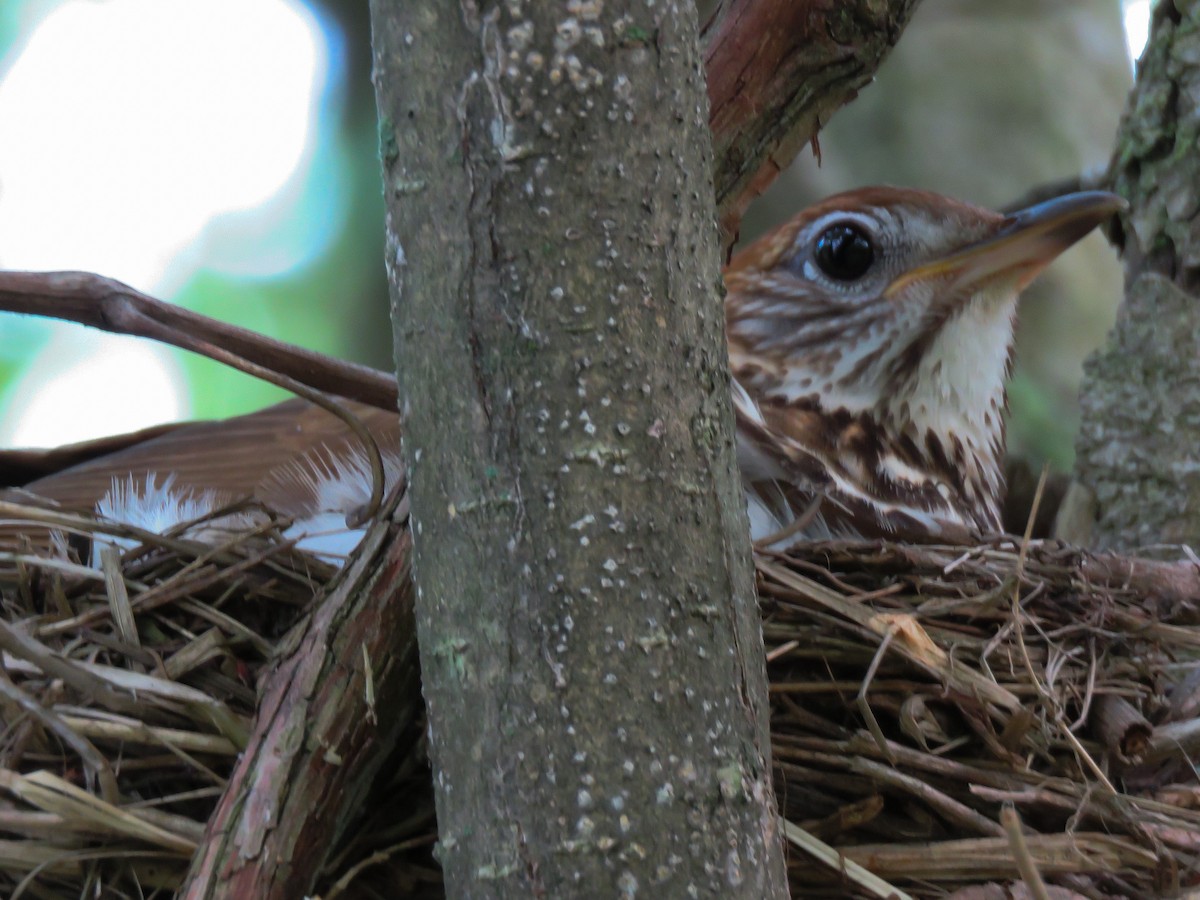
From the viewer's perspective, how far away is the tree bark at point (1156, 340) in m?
2.12

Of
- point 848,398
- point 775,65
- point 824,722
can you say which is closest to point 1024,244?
point 848,398

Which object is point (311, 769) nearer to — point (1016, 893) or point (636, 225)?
point (636, 225)

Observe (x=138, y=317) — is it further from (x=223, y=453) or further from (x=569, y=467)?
(x=223, y=453)

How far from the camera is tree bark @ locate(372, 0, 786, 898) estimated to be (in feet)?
2.90

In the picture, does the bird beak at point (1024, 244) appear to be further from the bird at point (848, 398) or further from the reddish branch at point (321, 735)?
the reddish branch at point (321, 735)

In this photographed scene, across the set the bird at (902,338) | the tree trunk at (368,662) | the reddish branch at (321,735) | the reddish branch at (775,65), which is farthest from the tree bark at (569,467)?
the bird at (902,338)

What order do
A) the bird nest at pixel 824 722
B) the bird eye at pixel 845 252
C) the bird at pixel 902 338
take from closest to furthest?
the bird nest at pixel 824 722
the bird at pixel 902 338
the bird eye at pixel 845 252

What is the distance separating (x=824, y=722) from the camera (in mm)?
1380

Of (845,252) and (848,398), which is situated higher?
(845,252)

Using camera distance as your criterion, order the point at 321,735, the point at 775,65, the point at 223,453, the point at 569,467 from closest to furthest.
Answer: the point at 569,467 < the point at 321,735 < the point at 775,65 < the point at 223,453

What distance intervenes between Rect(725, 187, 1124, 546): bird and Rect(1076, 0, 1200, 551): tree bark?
7.5 inches

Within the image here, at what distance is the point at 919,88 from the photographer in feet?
10.4

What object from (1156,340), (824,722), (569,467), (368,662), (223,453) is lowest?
(824,722)

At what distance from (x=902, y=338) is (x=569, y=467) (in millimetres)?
1367
